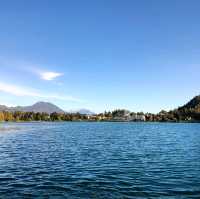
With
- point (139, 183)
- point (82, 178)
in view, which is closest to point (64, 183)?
point (82, 178)

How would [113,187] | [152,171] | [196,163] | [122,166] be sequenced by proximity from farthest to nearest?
[196,163]
[122,166]
[152,171]
[113,187]

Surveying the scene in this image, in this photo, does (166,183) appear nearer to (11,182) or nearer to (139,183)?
(139,183)

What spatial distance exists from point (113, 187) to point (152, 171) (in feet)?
36.2

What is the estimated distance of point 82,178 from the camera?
3847 cm

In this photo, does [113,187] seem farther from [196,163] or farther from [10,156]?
[10,156]

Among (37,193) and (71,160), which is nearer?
(37,193)

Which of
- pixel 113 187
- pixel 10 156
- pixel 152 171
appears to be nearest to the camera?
pixel 113 187

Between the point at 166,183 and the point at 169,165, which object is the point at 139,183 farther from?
the point at 169,165

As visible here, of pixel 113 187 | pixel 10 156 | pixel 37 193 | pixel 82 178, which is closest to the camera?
pixel 37 193

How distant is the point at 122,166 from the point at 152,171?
577cm

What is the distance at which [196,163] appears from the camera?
5100 centimetres

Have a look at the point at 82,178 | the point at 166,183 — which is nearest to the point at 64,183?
the point at 82,178

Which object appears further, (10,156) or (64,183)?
(10,156)

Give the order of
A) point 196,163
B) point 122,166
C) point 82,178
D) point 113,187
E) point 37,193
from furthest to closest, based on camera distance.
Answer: point 196,163 < point 122,166 < point 82,178 < point 113,187 < point 37,193
